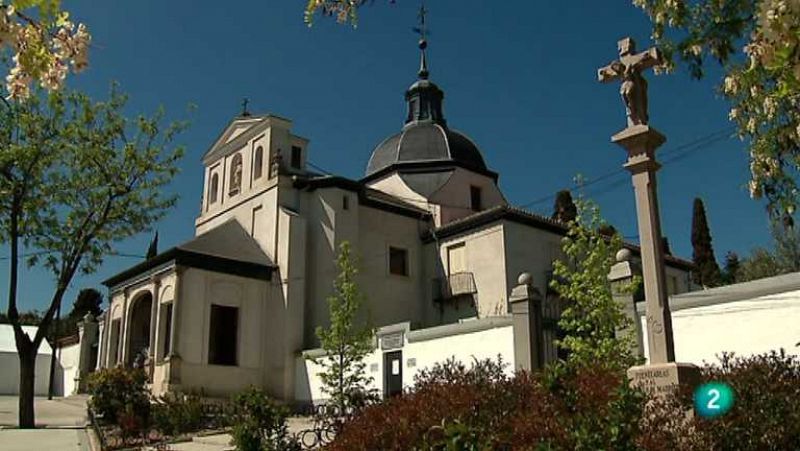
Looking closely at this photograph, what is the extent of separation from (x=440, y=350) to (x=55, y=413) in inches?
542

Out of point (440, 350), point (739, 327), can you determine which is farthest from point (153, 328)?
point (739, 327)

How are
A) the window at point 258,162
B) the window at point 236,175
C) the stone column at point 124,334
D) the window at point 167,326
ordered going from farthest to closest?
1. the window at point 236,175
2. the window at point 258,162
3. the stone column at point 124,334
4. the window at point 167,326

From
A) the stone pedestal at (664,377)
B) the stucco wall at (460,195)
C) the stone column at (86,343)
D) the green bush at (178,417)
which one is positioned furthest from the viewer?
the stone column at (86,343)

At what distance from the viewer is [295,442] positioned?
34.7ft

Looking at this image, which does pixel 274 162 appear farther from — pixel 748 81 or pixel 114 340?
pixel 748 81

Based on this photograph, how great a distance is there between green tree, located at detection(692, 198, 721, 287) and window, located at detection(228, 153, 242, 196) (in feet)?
91.3

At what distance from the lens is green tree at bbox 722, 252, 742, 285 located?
42.8 m

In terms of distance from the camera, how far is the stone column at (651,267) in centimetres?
771

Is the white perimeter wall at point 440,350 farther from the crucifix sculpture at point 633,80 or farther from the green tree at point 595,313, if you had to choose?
the crucifix sculpture at point 633,80

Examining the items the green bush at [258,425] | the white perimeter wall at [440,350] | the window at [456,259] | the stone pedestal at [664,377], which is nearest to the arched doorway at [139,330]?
the white perimeter wall at [440,350]

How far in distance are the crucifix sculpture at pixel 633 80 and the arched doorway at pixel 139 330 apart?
22.8m

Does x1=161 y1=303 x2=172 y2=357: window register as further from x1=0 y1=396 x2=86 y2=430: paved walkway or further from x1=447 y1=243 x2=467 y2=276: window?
x1=447 y1=243 x2=467 y2=276: window

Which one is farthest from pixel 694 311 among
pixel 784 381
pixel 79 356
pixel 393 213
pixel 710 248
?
pixel 710 248

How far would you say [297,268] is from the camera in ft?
86.7
